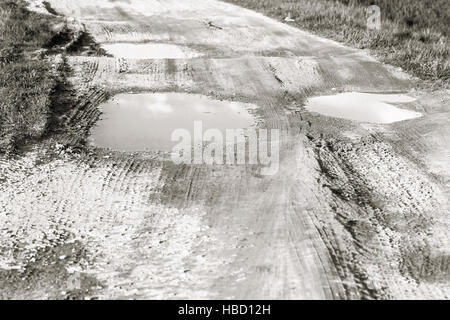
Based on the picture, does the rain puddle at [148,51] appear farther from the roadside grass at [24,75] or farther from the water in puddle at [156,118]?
the water in puddle at [156,118]

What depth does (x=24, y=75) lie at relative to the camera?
392 inches

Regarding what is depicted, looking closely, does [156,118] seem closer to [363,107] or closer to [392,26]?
[363,107]

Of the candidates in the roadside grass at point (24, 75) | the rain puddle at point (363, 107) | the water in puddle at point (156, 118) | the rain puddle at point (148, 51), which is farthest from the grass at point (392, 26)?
the roadside grass at point (24, 75)

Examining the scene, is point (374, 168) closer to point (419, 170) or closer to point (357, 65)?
point (419, 170)

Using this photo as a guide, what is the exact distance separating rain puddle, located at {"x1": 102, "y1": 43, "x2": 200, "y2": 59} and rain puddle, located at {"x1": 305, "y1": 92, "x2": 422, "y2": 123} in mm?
3383

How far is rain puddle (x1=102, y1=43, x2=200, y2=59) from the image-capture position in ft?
38.6

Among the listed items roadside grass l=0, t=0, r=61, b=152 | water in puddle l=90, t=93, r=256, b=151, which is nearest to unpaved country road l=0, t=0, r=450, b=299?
water in puddle l=90, t=93, r=256, b=151

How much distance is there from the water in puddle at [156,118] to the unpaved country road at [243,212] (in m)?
0.26

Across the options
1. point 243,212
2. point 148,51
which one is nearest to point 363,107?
point 243,212

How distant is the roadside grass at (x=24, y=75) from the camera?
8.27 metres

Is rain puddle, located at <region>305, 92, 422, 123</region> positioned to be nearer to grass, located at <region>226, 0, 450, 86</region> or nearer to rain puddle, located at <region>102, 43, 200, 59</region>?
grass, located at <region>226, 0, 450, 86</region>

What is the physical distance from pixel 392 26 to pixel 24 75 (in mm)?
9064

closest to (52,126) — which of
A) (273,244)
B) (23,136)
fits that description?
(23,136)

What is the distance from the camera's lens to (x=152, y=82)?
10.4m
